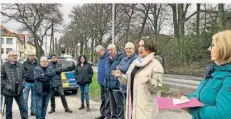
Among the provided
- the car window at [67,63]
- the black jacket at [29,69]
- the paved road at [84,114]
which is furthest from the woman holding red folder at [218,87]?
the car window at [67,63]

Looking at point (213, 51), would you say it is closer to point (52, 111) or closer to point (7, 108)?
point (7, 108)

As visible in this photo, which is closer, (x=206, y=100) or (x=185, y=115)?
(x=206, y=100)

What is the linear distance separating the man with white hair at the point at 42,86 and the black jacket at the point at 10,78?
0.53 metres

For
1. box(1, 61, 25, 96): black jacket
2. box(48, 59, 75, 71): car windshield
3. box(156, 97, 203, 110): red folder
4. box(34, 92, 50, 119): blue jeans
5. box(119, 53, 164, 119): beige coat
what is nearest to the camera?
box(156, 97, 203, 110): red folder

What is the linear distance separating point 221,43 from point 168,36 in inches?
1062

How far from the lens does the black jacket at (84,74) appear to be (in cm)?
938

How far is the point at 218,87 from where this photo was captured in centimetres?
221

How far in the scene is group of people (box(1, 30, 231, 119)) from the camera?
2.21 metres

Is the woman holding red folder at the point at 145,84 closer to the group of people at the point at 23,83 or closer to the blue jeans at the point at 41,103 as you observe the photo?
the group of people at the point at 23,83

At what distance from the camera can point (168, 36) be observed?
2888 cm

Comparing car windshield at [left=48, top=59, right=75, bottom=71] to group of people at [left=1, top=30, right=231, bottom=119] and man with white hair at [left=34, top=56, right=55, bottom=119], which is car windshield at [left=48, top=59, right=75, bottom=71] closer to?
group of people at [left=1, top=30, right=231, bottom=119]

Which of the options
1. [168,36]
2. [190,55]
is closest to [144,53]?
[190,55]

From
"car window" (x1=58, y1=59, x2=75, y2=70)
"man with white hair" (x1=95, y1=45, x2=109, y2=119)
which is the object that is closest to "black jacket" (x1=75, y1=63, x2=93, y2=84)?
"man with white hair" (x1=95, y1=45, x2=109, y2=119)

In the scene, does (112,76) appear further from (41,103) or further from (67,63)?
(67,63)
